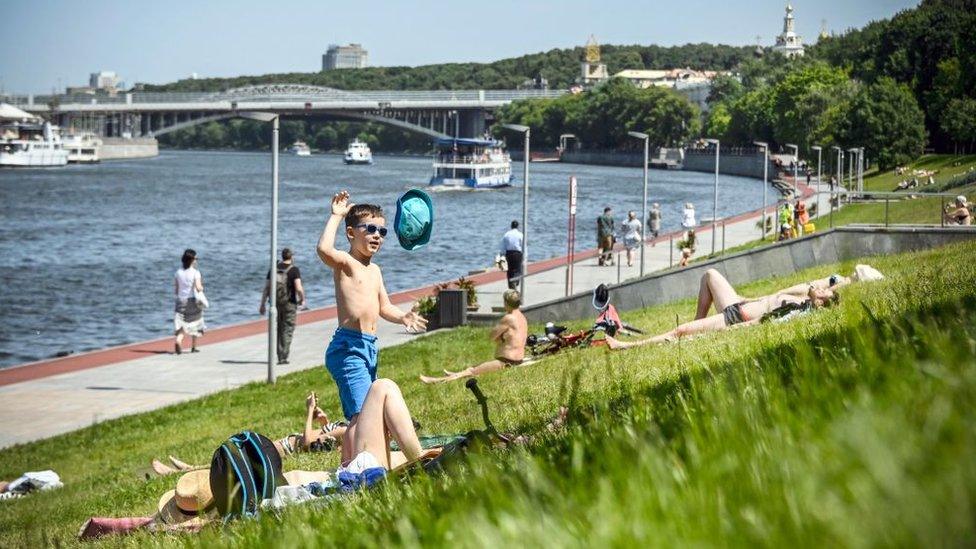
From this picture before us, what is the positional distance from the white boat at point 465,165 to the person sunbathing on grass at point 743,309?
9289 centimetres

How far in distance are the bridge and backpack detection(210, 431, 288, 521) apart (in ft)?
462

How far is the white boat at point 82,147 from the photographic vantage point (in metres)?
166

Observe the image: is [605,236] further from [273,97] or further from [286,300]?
[273,97]

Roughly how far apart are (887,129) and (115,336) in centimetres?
4877

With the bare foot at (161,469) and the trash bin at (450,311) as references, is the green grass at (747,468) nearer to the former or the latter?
the bare foot at (161,469)

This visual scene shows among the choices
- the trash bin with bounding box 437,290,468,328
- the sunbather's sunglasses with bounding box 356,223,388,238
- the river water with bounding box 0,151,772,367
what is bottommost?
the river water with bounding box 0,151,772,367

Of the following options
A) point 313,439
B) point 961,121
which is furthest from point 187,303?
point 961,121

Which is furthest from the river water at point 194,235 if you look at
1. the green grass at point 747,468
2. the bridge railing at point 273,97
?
the bridge railing at point 273,97

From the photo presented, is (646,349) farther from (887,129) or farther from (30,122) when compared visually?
(30,122)

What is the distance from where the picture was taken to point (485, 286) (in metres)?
28.5

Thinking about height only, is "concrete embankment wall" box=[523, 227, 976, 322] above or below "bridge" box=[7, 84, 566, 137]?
below

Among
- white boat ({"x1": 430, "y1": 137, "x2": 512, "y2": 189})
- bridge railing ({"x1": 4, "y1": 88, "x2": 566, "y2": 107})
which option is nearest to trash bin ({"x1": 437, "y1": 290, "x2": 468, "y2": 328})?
white boat ({"x1": 430, "y1": 137, "x2": 512, "y2": 189})

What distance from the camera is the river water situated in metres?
36.8

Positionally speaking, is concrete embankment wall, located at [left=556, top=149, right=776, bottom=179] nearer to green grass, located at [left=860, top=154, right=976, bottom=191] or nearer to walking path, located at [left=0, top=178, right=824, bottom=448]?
green grass, located at [left=860, top=154, right=976, bottom=191]
